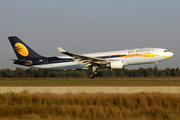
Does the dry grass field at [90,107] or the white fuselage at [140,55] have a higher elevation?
the white fuselage at [140,55]

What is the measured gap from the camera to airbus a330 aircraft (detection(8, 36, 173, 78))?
36.8 meters

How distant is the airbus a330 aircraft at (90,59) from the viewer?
1448 inches

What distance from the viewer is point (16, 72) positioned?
55156mm

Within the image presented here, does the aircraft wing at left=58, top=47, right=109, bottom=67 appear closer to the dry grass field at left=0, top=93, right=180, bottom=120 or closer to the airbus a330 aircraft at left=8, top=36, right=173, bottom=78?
the airbus a330 aircraft at left=8, top=36, right=173, bottom=78

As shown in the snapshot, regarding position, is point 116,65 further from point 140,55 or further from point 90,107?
point 90,107

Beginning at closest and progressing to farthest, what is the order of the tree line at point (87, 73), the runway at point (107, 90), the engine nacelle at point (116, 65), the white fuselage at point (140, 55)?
the runway at point (107, 90), the engine nacelle at point (116, 65), the white fuselage at point (140, 55), the tree line at point (87, 73)

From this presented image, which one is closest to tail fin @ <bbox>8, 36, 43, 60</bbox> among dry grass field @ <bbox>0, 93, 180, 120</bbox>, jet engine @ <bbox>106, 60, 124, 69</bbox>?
jet engine @ <bbox>106, 60, 124, 69</bbox>

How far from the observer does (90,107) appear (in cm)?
1944

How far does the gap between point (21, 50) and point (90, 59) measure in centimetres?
1158

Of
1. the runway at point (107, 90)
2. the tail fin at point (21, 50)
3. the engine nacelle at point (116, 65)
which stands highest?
the tail fin at point (21, 50)

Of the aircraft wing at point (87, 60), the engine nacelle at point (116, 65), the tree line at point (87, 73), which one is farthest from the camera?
the tree line at point (87, 73)

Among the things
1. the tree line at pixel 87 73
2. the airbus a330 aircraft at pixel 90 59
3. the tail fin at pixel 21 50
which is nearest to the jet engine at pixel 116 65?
the airbus a330 aircraft at pixel 90 59

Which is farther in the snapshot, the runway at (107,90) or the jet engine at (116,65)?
the jet engine at (116,65)

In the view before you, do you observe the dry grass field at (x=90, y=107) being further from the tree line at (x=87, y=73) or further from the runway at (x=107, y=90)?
the tree line at (x=87, y=73)
